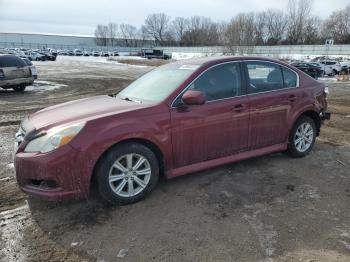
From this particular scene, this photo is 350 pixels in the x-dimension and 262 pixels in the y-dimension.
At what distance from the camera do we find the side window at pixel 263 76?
17.6ft

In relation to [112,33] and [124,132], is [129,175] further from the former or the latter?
[112,33]

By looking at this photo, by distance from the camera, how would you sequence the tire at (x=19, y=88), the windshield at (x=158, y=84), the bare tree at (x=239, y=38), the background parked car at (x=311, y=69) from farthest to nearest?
1. the bare tree at (x=239, y=38)
2. the background parked car at (x=311, y=69)
3. the tire at (x=19, y=88)
4. the windshield at (x=158, y=84)

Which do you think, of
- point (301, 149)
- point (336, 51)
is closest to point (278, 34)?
point (336, 51)

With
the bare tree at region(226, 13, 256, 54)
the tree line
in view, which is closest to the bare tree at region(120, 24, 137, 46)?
Result: the tree line

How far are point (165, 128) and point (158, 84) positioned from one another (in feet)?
2.90

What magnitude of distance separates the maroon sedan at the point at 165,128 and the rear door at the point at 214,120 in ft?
0.04

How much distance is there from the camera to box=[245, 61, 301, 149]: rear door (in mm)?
5316

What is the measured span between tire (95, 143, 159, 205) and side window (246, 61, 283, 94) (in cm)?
188

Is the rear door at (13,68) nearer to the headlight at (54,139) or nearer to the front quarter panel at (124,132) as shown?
the headlight at (54,139)

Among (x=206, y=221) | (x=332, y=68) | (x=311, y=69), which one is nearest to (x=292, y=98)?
(x=206, y=221)

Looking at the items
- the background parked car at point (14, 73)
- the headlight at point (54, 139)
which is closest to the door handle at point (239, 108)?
the headlight at point (54, 139)

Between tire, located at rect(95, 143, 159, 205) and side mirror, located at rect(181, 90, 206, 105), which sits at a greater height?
side mirror, located at rect(181, 90, 206, 105)

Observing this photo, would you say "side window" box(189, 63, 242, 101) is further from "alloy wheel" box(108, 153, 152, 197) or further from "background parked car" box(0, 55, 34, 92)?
"background parked car" box(0, 55, 34, 92)

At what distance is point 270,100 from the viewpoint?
5.46 m
